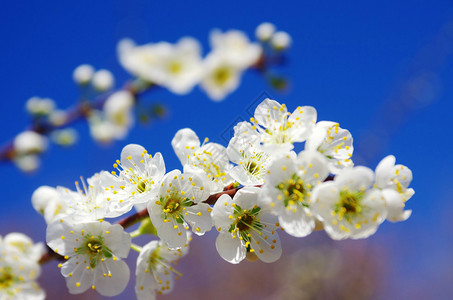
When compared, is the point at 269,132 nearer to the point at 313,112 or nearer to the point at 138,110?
the point at 313,112

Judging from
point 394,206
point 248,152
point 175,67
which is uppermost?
point 175,67

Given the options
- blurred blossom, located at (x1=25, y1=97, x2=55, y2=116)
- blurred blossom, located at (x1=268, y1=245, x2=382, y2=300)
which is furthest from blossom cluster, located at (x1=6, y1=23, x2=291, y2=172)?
blurred blossom, located at (x1=268, y1=245, x2=382, y2=300)

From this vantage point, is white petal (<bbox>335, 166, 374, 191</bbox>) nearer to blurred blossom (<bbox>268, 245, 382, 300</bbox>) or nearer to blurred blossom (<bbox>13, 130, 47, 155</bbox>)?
blurred blossom (<bbox>13, 130, 47, 155</bbox>)

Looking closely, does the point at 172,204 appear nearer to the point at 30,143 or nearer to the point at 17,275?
the point at 17,275

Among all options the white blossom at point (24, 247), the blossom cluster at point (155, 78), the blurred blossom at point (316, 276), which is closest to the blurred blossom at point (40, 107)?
the blossom cluster at point (155, 78)

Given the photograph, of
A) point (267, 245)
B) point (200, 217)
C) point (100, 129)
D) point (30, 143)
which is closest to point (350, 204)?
point (267, 245)

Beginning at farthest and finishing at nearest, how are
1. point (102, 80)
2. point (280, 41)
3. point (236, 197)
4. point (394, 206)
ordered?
point (102, 80) → point (280, 41) → point (236, 197) → point (394, 206)

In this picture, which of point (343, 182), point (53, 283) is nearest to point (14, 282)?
point (343, 182)
